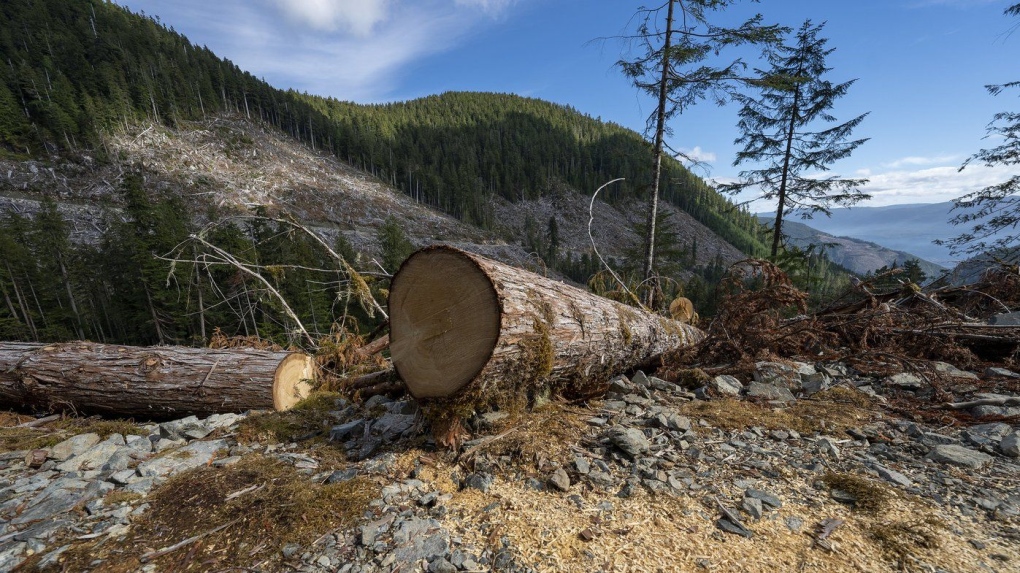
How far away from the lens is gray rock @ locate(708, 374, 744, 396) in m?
4.50

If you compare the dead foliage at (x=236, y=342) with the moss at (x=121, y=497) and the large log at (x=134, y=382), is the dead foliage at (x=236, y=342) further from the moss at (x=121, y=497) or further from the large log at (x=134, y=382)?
the moss at (x=121, y=497)

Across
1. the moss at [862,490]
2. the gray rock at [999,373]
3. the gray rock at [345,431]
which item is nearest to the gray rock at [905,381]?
the gray rock at [999,373]

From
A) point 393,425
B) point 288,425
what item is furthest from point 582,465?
point 288,425

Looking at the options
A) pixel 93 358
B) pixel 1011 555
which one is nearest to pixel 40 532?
pixel 93 358

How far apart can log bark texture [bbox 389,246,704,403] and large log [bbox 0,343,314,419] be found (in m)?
2.55

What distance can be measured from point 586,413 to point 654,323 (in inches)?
86.9

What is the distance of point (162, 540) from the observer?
2299 millimetres

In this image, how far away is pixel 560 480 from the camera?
2.79 m

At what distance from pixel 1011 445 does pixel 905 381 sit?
68.8 inches

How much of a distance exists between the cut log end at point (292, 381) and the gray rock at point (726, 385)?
5446 millimetres

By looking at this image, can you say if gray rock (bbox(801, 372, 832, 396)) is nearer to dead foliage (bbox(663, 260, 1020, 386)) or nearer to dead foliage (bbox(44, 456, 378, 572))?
dead foliage (bbox(663, 260, 1020, 386))

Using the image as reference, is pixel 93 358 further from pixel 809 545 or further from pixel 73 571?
pixel 809 545

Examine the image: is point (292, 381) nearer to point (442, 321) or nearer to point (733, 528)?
point (442, 321)

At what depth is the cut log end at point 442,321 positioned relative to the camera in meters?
3.05
